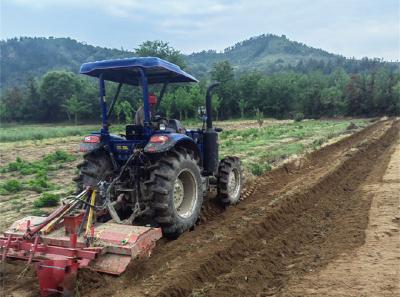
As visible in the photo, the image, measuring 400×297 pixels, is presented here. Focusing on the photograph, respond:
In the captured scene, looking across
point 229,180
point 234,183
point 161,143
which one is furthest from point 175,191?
point 234,183

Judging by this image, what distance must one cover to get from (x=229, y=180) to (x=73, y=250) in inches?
154

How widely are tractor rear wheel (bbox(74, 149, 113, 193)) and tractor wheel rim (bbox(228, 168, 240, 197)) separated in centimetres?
248

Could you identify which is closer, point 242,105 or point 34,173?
point 34,173

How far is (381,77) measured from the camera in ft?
177

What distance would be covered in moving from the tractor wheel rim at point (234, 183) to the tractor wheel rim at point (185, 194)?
168cm

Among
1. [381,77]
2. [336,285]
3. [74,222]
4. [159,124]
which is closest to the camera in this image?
[336,285]

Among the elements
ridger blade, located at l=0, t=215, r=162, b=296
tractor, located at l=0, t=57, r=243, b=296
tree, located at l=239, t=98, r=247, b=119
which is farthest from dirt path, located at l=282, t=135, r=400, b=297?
tree, located at l=239, t=98, r=247, b=119

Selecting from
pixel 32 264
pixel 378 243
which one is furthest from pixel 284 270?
pixel 32 264

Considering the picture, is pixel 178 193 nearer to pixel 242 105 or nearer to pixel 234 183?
pixel 234 183

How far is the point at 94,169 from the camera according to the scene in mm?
6195

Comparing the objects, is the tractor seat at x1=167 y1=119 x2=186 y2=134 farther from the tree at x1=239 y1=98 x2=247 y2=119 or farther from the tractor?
the tree at x1=239 y1=98 x2=247 y2=119

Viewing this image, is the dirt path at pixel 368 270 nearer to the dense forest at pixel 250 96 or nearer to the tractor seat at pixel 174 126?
the tractor seat at pixel 174 126

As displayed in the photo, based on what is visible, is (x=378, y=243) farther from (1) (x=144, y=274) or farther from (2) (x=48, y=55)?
(2) (x=48, y=55)

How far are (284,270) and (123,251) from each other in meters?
1.95
